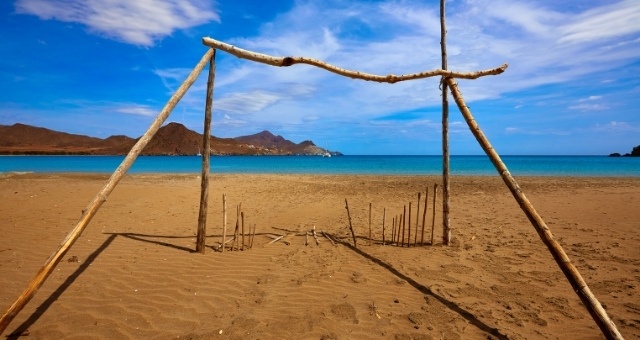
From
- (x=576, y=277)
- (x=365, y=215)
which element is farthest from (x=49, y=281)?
(x=365, y=215)

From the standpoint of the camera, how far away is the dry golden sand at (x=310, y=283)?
3.92 meters

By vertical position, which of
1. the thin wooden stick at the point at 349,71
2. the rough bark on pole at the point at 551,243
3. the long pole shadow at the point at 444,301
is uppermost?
the thin wooden stick at the point at 349,71

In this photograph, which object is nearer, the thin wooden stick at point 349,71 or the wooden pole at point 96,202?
the wooden pole at point 96,202

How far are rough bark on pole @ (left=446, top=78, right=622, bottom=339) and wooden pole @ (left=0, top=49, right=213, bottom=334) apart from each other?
4388 mm

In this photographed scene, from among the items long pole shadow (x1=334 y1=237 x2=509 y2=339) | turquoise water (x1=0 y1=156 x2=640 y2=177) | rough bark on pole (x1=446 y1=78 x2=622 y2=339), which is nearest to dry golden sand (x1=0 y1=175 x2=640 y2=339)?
long pole shadow (x1=334 y1=237 x2=509 y2=339)

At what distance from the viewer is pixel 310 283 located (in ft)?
16.9

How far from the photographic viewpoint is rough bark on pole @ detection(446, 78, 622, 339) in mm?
3397

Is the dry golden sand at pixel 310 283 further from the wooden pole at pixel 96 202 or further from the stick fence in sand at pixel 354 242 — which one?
the wooden pole at pixel 96 202

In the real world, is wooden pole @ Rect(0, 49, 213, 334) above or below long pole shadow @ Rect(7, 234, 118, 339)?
above

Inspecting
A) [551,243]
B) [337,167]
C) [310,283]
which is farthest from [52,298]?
[337,167]

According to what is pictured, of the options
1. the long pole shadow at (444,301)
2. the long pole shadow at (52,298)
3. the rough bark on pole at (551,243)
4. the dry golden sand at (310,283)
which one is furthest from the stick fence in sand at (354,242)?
the long pole shadow at (444,301)

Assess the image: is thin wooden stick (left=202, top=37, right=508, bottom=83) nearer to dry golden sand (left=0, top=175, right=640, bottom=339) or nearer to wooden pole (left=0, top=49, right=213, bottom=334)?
wooden pole (left=0, top=49, right=213, bottom=334)

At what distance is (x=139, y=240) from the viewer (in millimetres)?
7473

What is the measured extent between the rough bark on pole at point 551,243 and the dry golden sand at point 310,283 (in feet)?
1.70
